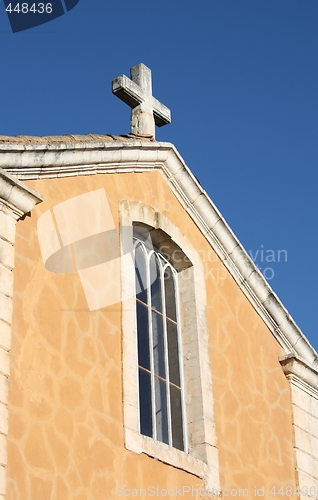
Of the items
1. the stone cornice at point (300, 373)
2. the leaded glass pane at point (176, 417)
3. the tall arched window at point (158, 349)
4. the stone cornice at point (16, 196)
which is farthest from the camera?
the stone cornice at point (300, 373)

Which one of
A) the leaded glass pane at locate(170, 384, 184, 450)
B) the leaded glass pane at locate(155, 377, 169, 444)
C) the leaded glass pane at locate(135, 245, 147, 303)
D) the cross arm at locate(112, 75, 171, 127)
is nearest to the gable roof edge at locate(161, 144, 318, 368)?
the cross arm at locate(112, 75, 171, 127)

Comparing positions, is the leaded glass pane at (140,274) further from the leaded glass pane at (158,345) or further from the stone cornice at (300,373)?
the stone cornice at (300,373)

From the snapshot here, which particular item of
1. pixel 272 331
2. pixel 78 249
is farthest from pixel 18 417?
pixel 272 331

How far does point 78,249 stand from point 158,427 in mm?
1720

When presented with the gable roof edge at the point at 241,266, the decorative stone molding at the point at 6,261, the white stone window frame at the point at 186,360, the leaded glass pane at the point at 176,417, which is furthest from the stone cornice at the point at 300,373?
the decorative stone molding at the point at 6,261

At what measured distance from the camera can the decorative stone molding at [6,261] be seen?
585cm

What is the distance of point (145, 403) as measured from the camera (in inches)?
303

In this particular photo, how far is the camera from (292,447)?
360 inches

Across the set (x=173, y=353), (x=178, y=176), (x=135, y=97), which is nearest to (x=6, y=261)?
(x=173, y=353)

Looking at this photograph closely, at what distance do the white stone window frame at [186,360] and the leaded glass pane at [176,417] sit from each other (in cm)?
7

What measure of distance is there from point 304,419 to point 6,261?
4.33 meters

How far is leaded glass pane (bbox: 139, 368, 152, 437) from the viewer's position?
24.9 feet

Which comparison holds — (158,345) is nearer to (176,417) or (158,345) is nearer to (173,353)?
(173,353)

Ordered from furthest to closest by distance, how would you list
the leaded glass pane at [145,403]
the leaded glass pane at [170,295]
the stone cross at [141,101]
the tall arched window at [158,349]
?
the stone cross at [141,101] < the leaded glass pane at [170,295] < the tall arched window at [158,349] < the leaded glass pane at [145,403]
